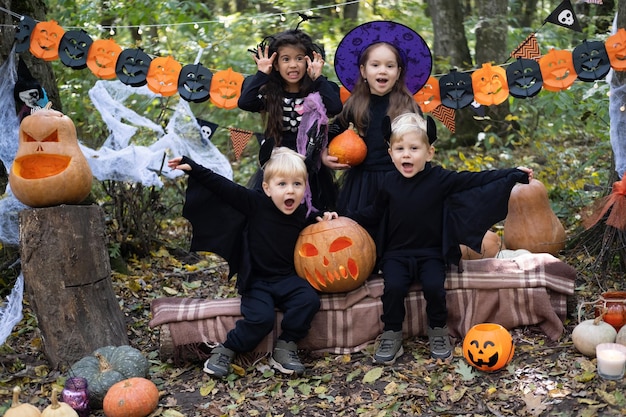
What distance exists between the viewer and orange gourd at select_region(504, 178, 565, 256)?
5.75 m

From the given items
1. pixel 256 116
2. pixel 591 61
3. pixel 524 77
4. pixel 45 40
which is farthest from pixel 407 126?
pixel 256 116

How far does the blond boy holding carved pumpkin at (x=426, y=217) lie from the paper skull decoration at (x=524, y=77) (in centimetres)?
100

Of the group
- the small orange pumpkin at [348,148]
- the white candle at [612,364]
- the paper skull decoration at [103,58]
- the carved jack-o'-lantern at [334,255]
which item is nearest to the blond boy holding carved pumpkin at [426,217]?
the carved jack-o'-lantern at [334,255]

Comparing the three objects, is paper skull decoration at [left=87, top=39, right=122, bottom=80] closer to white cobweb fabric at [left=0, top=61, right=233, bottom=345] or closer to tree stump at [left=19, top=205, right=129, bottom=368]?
white cobweb fabric at [left=0, top=61, right=233, bottom=345]

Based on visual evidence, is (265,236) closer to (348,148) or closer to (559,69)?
(348,148)

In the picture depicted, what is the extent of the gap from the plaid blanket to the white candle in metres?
0.78

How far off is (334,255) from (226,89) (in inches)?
71.9

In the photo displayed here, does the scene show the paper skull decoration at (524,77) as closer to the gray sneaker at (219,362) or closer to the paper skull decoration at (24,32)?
the gray sneaker at (219,362)

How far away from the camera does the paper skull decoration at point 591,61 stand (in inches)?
196

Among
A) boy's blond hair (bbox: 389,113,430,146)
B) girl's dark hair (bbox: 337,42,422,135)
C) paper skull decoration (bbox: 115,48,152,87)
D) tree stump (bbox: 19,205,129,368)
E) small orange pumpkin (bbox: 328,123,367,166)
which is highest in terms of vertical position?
paper skull decoration (bbox: 115,48,152,87)

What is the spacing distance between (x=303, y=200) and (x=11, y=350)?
7.65 ft

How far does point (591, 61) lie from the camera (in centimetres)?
500

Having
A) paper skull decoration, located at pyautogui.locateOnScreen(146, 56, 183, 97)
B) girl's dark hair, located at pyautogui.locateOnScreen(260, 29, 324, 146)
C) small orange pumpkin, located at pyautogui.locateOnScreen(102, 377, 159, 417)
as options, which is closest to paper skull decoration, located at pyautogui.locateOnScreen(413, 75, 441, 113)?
girl's dark hair, located at pyautogui.locateOnScreen(260, 29, 324, 146)

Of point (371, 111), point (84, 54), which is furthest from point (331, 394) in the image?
point (84, 54)
